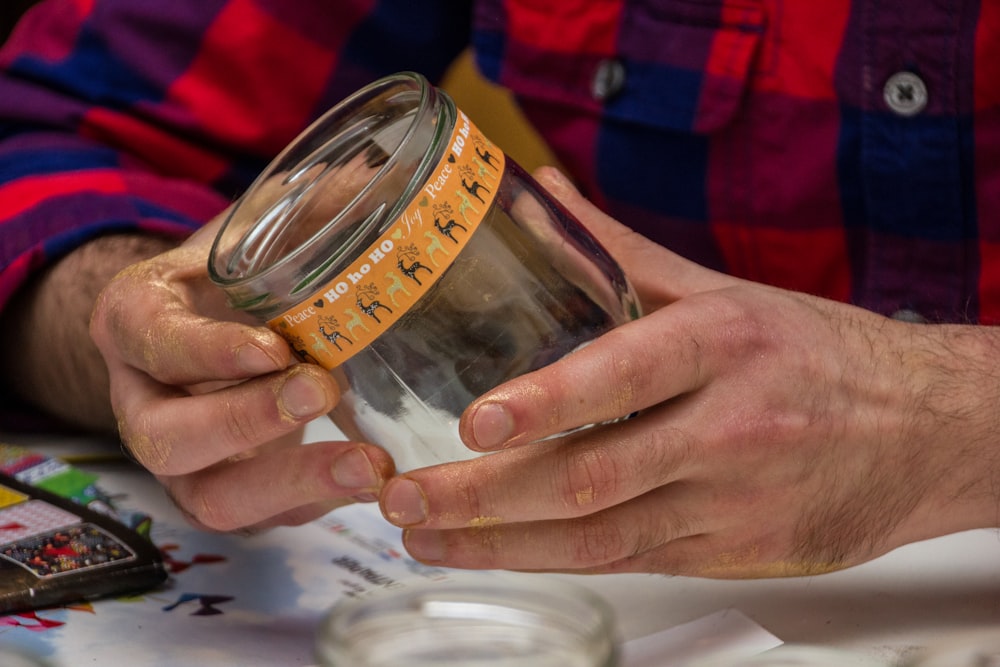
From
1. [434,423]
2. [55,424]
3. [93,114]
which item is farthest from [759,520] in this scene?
[93,114]

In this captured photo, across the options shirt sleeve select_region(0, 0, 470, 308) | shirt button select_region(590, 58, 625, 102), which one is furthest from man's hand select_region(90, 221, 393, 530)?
shirt button select_region(590, 58, 625, 102)

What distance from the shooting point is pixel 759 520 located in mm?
454

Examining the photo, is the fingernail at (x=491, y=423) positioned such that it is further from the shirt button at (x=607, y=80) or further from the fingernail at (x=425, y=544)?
the shirt button at (x=607, y=80)

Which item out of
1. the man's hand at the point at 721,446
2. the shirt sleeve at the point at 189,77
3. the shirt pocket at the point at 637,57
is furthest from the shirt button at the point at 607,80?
the man's hand at the point at 721,446

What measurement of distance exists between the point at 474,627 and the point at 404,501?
8 centimetres

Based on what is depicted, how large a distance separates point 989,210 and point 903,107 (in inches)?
3.3

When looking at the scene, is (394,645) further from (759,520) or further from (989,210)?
(989,210)

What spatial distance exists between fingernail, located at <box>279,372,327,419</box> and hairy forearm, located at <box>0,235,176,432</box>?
29 centimetres

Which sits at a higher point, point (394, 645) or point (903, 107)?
point (903, 107)

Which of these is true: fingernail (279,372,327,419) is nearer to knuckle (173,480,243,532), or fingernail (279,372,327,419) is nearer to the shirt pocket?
knuckle (173,480,243,532)

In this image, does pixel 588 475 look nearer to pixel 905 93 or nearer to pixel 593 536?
pixel 593 536

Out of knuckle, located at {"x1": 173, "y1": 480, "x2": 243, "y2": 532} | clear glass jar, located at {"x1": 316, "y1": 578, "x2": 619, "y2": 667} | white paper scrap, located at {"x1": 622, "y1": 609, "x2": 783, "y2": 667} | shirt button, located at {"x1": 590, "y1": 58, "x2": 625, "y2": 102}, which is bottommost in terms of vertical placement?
clear glass jar, located at {"x1": 316, "y1": 578, "x2": 619, "y2": 667}

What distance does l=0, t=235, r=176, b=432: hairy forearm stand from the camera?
0.66m

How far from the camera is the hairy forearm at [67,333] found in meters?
0.66
